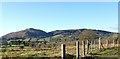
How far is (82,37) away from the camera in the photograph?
3322 cm

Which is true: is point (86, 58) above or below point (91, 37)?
above

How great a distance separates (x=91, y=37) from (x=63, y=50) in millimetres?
24638

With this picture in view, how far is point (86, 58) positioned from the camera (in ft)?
45.4

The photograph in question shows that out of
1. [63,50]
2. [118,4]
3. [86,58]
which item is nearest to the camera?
[63,50]

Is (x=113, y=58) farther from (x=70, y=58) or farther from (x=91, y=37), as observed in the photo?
(x=91, y=37)

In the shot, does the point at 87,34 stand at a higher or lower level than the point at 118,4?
lower

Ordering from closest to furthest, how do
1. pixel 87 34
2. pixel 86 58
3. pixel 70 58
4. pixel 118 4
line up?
pixel 118 4
pixel 70 58
pixel 86 58
pixel 87 34

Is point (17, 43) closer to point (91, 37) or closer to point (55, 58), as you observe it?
point (91, 37)

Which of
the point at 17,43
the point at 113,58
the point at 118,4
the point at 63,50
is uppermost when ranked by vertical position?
the point at 118,4

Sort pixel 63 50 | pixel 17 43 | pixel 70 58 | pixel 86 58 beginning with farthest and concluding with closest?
pixel 17 43
pixel 86 58
pixel 70 58
pixel 63 50

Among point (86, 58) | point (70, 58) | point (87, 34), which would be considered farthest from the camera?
point (87, 34)

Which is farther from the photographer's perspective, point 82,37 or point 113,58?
point 82,37

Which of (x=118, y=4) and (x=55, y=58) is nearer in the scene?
(x=118, y=4)

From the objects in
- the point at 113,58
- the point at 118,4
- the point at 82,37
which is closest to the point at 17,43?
the point at 82,37
